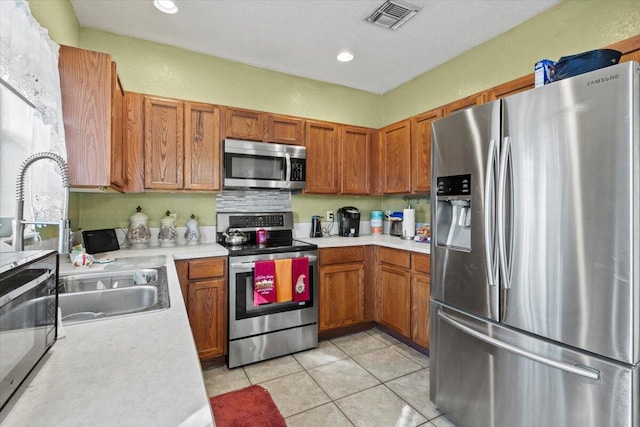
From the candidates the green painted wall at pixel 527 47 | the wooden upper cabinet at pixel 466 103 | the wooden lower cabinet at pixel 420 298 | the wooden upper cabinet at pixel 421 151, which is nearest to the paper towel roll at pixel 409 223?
the wooden upper cabinet at pixel 421 151

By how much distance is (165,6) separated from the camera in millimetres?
2174

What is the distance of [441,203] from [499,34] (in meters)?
1.70

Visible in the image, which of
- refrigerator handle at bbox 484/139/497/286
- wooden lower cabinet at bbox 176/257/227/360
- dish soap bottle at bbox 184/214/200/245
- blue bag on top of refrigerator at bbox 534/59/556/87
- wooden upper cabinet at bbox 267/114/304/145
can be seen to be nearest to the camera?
refrigerator handle at bbox 484/139/497/286

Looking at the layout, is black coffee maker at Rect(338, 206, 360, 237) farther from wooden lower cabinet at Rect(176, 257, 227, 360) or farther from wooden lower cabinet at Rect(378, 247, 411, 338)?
wooden lower cabinet at Rect(176, 257, 227, 360)

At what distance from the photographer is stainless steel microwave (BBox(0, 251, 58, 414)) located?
1.86 feet

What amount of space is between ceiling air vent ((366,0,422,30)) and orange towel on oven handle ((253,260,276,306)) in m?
2.00

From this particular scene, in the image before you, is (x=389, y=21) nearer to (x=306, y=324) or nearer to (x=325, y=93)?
(x=325, y=93)

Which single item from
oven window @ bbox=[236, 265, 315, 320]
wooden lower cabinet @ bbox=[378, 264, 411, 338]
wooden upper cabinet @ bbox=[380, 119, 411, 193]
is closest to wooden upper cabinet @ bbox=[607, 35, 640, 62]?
wooden upper cabinet @ bbox=[380, 119, 411, 193]

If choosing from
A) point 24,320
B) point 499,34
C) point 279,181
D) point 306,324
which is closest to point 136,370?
point 24,320

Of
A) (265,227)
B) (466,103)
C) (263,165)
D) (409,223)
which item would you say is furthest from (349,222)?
(466,103)

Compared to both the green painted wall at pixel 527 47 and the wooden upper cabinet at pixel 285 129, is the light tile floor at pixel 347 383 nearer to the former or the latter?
the wooden upper cabinet at pixel 285 129

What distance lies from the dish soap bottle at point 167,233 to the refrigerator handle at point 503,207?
245cm

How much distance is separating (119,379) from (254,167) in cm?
228

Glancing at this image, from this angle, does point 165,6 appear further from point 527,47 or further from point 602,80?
point 527,47
